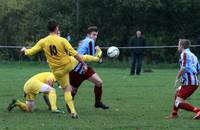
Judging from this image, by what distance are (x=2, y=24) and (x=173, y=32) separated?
15.2m

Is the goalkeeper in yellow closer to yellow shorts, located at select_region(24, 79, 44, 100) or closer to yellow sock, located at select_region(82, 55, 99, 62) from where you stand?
yellow sock, located at select_region(82, 55, 99, 62)

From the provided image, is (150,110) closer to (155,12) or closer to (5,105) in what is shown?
(5,105)

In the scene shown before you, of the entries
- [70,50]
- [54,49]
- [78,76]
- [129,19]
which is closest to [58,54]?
[54,49]

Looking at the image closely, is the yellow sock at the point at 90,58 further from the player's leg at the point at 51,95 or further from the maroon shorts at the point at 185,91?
the maroon shorts at the point at 185,91

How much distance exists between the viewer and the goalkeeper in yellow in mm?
12352

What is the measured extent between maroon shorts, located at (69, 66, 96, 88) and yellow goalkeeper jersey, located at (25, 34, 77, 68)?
45.7 inches

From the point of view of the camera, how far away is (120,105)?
15062mm

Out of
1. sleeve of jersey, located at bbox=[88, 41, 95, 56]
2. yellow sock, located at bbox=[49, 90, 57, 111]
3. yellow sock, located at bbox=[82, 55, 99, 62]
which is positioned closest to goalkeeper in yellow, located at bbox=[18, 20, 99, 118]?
yellow sock, located at bbox=[82, 55, 99, 62]

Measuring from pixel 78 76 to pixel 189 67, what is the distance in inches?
106

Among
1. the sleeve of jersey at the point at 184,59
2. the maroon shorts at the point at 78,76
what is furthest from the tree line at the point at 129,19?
the sleeve of jersey at the point at 184,59

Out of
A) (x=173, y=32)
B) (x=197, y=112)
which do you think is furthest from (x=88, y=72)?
(x=173, y=32)

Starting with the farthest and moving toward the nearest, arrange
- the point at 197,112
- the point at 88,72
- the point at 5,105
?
the point at 5,105, the point at 88,72, the point at 197,112

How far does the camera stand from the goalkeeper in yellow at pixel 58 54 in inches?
486

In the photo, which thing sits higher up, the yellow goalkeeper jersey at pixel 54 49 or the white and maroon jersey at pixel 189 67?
the yellow goalkeeper jersey at pixel 54 49
